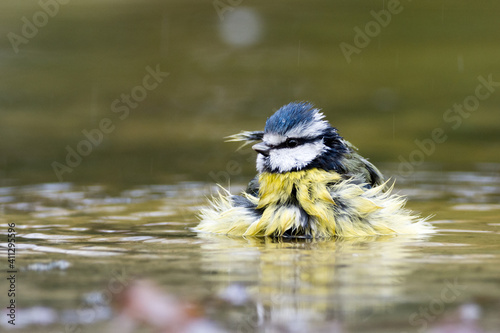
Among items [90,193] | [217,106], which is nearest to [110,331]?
[90,193]

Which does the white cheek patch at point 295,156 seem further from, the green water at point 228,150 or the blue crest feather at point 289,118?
the green water at point 228,150

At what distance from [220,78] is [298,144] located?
8314mm

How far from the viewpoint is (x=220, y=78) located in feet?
45.9

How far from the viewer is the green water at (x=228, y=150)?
12.3 feet

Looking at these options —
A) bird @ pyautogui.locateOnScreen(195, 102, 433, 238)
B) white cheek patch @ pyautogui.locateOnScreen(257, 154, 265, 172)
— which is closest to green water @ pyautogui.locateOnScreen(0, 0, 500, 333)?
bird @ pyautogui.locateOnScreen(195, 102, 433, 238)

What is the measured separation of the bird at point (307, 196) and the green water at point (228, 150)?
0.62ft

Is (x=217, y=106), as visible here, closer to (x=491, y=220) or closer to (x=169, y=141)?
(x=169, y=141)

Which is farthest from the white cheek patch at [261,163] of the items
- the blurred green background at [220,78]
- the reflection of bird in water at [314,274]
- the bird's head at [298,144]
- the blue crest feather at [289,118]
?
the blurred green background at [220,78]

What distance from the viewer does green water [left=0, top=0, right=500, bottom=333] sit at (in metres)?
3.75

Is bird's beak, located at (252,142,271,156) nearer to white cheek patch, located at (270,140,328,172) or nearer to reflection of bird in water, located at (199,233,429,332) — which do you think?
white cheek patch, located at (270,140,328,172)

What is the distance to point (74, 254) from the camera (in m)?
4.98

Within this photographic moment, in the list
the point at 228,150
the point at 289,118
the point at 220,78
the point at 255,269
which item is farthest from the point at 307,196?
the point at 220,78

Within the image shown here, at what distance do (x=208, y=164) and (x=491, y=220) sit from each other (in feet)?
13.1

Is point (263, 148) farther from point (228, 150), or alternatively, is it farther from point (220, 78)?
point (220, 78)
